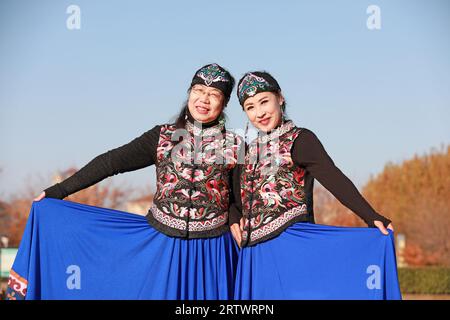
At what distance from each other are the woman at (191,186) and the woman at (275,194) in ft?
0.42

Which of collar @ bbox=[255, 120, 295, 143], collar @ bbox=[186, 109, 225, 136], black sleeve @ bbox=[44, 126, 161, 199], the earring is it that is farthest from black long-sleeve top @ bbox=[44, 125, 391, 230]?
the earring

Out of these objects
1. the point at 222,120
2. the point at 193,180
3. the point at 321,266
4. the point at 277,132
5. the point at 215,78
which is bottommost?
the point at 321,266

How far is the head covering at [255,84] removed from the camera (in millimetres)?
4727

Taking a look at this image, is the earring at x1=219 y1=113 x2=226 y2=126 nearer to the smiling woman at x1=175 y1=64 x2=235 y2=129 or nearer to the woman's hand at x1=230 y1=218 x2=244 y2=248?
the smiling woman at x1=175 y1=64 x2=235 y2=129

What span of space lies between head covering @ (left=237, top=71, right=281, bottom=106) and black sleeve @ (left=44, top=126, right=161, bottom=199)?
2.05ft

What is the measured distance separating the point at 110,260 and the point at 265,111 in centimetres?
137

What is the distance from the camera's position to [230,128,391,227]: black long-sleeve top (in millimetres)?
4383

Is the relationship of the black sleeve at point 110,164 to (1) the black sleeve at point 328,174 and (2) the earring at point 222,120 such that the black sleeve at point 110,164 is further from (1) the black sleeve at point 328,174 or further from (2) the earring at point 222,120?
(1) the black sleeve at point 328,174

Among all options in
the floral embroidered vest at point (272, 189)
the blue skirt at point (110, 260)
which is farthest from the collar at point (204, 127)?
the blue skirt at point (110, 260)

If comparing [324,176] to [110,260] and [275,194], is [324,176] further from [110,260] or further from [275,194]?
[110,260]

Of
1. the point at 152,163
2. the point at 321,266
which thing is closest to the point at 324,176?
the point at 321,266

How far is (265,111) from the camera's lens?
185 inches
